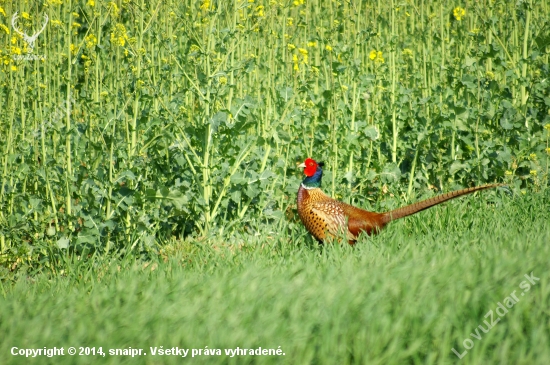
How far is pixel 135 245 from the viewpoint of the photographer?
4.30 metres

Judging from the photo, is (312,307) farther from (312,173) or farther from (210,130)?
(210,130)

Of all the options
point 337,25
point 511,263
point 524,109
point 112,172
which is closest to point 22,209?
point 112,172

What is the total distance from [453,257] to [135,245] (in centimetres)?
206

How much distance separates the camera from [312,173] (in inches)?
173

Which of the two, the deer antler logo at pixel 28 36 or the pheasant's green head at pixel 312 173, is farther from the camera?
the deer antler logo at pixel 28 36

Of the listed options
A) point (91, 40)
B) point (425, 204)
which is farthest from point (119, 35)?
point (425, 204)

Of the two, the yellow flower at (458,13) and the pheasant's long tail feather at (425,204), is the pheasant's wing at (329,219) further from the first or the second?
the yellow flower at (458,13)

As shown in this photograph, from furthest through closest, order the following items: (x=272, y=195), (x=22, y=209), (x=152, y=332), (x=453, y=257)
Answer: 1. (x=272, y=195)
2. (x=22, y=209)
3. (x=453, y=257)
4. (x=152, y=332)

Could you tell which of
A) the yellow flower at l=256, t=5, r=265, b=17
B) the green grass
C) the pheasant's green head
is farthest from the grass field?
the pheasant's green head

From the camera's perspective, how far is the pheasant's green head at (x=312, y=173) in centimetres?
439

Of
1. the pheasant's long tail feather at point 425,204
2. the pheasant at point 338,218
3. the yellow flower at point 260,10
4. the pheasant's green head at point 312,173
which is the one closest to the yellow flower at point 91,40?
the yellow flower at point 260,10

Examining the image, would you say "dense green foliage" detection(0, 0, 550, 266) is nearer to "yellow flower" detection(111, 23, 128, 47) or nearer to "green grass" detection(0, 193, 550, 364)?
"yellow flower" detection(111, 23, 128, 47)

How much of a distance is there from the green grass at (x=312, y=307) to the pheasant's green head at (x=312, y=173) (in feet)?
2.49

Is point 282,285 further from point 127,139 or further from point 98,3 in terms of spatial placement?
point 98,3
